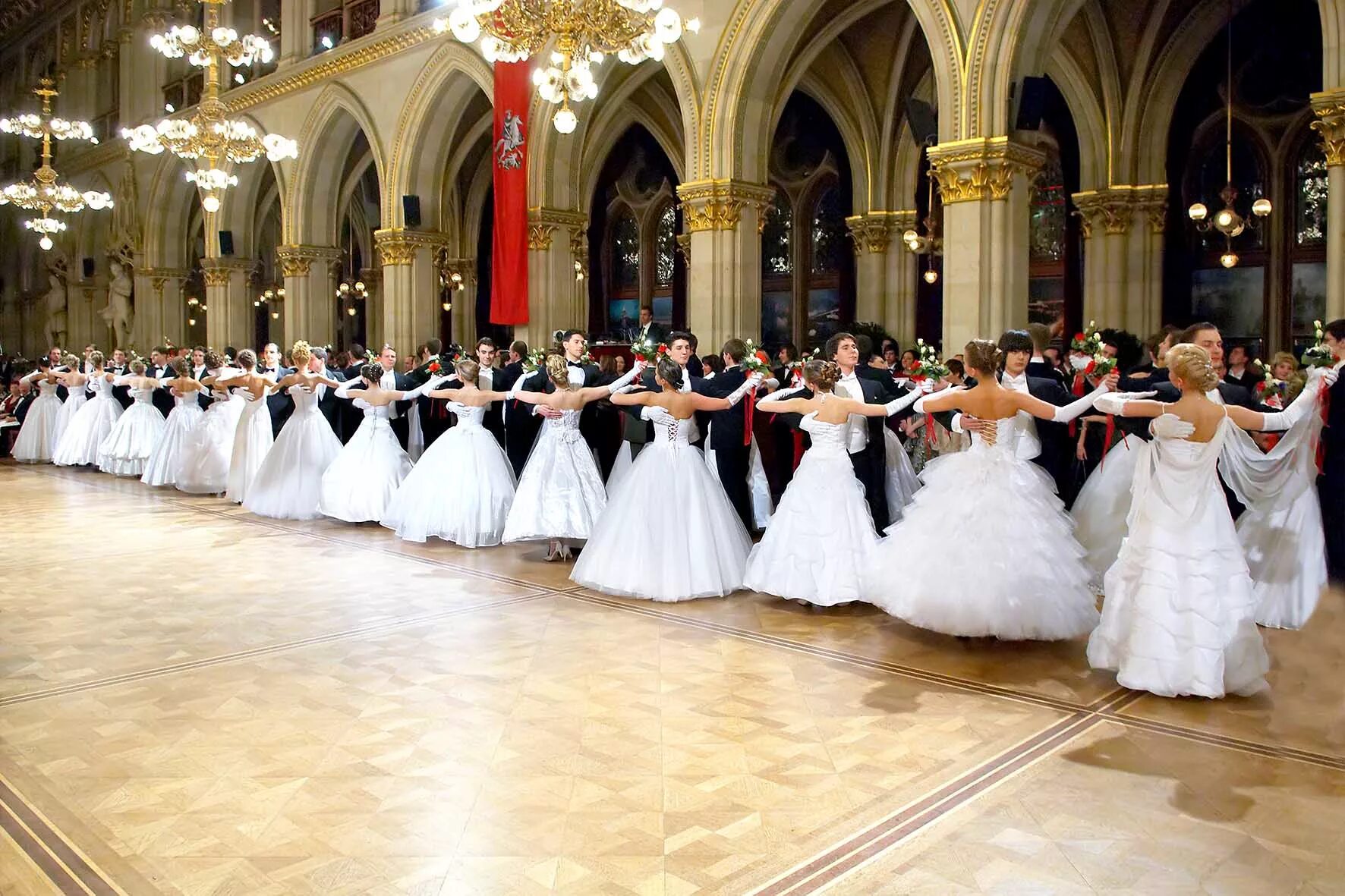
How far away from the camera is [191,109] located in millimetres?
22375

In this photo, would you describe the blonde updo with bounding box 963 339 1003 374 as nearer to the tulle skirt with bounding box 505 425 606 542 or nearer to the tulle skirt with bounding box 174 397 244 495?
the tulle skirt with bounding box 505 425 606 542

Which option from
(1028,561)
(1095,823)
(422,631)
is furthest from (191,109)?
(1095,823)

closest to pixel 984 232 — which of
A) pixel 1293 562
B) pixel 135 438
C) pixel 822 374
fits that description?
pixel 822 374

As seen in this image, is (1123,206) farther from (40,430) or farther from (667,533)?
(40,430)

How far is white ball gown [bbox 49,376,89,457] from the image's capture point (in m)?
15.7

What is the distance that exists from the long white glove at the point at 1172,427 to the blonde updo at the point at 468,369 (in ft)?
17.3

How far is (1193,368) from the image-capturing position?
464 centimetres

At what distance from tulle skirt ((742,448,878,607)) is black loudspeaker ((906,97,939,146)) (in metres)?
9.16

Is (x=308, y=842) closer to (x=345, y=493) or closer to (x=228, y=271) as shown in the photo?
(x=345, y=493)

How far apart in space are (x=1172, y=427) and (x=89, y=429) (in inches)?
573

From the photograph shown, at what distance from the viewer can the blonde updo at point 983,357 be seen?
5.41 metres

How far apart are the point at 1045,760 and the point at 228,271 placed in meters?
22.5

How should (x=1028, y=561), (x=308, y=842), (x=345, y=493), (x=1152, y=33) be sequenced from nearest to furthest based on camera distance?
(x=308, y=842) → (x=1028, y=561) → (x=345, y=493) → (x=1152, y=33)

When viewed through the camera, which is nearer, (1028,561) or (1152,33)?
(1028,561)
